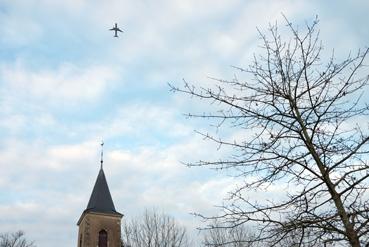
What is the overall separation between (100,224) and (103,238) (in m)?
1.24

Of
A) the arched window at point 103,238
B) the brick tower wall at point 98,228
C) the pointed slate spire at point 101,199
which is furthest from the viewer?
the pointed slate spire at point 101,199

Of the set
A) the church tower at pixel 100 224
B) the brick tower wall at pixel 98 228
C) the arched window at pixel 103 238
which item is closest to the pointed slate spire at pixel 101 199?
the church tower at pixel 100 224

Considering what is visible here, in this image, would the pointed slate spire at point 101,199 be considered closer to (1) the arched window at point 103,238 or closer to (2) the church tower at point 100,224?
(2) the church tower at point 100,224

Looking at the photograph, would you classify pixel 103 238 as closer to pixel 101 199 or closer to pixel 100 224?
pixel 100 224

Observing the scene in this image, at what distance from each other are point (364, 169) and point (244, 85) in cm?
189

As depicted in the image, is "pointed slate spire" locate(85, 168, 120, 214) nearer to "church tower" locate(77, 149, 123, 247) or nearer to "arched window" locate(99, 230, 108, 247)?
"church tower" locate(77, 149, 123, 247)

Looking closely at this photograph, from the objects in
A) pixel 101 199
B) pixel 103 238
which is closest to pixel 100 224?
pixel 103 238

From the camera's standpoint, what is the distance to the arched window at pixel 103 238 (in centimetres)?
3769

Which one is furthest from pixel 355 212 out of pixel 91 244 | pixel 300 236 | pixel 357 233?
pixel 91 244

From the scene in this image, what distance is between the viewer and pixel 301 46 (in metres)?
6.02

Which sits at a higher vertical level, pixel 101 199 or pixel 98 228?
pixel 101 199

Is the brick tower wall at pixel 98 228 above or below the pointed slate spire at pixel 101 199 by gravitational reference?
below

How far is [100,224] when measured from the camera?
3809cm

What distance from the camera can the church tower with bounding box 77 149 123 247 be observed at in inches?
1478
